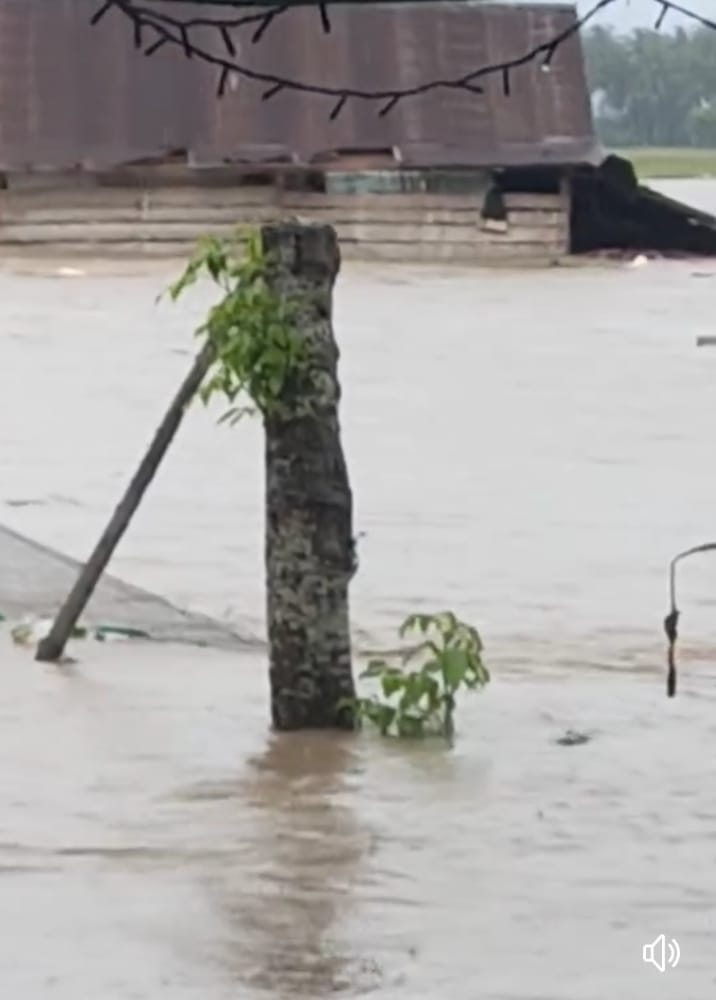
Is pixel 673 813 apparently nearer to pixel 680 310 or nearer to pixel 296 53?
pixel 680 310

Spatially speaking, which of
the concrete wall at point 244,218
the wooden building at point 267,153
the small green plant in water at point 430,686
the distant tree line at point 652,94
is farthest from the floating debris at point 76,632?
the distant tree line at point 652,94

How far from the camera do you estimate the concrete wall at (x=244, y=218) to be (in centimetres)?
3481

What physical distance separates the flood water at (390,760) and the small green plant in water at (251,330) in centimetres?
103

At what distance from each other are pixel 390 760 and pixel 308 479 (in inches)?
32.1

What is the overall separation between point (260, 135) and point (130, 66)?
2.03 m

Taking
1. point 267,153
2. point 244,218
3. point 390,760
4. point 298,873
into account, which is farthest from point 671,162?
point 298,873

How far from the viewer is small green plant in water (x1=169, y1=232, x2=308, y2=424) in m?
7.08

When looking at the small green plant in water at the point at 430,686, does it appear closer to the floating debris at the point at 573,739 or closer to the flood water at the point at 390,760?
the flood water at the point at 390,760

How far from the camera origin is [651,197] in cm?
3578

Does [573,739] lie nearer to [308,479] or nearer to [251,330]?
[308,479]

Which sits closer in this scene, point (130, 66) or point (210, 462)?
point (210, 462)

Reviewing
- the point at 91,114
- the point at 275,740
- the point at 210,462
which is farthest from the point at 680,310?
the point at 275,740

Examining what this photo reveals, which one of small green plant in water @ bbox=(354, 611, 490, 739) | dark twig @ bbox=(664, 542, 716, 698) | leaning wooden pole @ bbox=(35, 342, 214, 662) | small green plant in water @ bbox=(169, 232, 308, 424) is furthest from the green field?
small green plant in water @ bbox=(169, 232, 308, 424)

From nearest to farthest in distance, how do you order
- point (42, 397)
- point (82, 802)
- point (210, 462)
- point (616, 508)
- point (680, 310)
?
point (82, 802)
point (616, 508)
point (210, 462)
point (42, 397)
point (680, 310)
